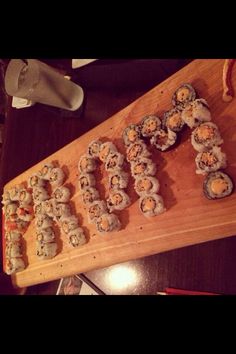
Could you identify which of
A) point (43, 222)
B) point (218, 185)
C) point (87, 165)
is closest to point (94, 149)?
point (87, 165)

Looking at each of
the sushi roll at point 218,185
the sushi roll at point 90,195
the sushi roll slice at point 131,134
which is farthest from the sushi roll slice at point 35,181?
the sushi roll at point 218,185

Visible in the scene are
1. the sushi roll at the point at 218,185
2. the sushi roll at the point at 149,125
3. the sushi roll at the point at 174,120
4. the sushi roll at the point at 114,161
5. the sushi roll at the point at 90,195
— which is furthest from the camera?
the sushi roll at the point at 90,195

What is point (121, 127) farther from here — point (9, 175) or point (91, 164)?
point (9, 175)

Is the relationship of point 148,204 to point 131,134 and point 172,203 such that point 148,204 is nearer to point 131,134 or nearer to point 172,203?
point 172,203

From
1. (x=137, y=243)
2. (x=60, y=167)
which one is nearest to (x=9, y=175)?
(x=60, y=167)

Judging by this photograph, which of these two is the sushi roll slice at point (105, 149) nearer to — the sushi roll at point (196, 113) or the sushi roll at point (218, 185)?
the sushi roll at point (196, 113)

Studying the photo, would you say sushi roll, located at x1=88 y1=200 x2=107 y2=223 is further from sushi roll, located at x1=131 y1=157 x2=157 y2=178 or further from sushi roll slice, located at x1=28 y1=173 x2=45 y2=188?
sushi roll slice, located at x1=28 y1=173 x2=45 y2=188
